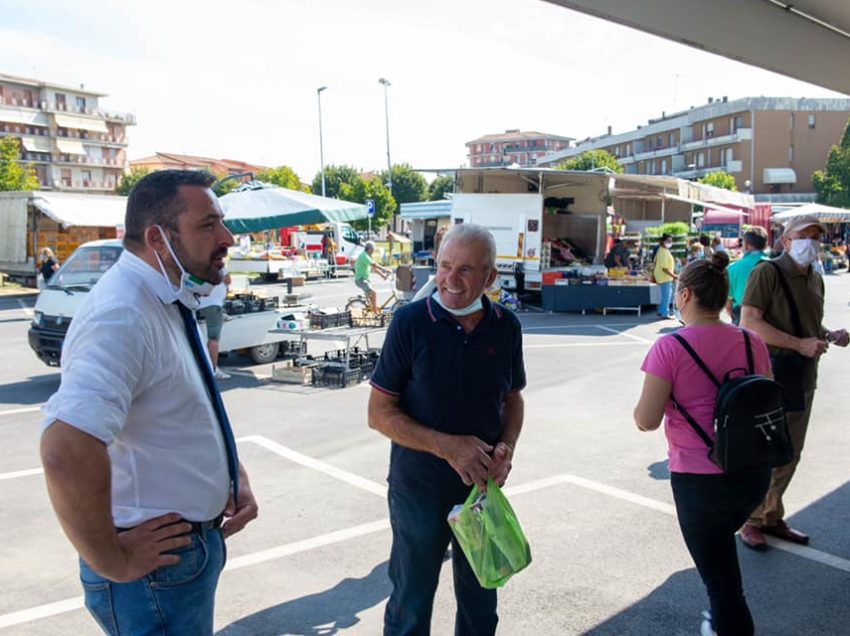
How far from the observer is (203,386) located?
2.09 m

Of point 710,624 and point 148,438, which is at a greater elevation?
point 148,438

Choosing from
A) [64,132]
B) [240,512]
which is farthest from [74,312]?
[64,132]

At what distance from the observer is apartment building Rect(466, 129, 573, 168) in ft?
470

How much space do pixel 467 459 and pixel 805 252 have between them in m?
2.95

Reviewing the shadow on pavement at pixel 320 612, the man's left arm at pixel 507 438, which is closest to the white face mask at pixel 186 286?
the man's left arm at pixel 507 438

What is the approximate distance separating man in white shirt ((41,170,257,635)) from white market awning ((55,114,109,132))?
107539 millimetres

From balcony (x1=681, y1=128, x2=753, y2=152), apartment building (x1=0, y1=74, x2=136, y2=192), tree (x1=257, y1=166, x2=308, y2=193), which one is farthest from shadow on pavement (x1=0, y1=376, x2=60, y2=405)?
apartment building (x1=0, y1=74, x2=136, y2=192)

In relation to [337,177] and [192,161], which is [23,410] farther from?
[192,161]

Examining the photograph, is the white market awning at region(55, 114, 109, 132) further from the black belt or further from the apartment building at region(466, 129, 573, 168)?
the black belt

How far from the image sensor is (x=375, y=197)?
2512 inches

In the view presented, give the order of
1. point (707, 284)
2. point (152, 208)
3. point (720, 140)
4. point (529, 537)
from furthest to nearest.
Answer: point (720, 140) < point (529, 537) < point (707, 284) < point (152, 208)

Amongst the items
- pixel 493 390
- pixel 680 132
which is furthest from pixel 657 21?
pixel 680 132

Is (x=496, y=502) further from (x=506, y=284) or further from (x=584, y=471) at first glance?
(x=506, y=284)

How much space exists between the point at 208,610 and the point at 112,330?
2.99ft
